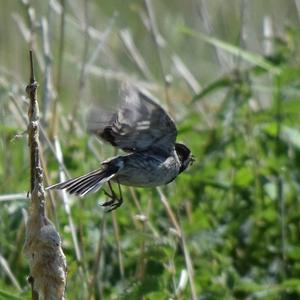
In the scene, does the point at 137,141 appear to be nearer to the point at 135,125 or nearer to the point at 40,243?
the point at 135,125

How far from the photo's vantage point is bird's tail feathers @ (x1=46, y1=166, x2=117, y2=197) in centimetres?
231

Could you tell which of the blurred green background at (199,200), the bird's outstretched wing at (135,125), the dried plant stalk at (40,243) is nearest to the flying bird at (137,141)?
the bird's outstretched wing at (135,125)

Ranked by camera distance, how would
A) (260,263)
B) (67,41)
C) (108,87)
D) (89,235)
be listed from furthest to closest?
(67,41)
(108,87)
(260,263)
(89,235)

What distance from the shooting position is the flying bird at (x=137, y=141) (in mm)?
2514

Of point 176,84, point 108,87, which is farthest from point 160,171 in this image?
point 176,84

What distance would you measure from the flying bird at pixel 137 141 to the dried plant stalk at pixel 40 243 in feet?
1.40

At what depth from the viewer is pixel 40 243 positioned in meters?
1.93

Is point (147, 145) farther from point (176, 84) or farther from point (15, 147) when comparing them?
point (176, 84)

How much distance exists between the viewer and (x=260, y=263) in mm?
4199

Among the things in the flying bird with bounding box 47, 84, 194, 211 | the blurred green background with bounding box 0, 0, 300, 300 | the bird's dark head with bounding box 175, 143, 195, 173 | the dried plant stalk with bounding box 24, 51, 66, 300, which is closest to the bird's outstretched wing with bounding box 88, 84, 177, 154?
the flying bird with bounding box 47, 84, 194, 211

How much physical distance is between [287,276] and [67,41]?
12.6ft

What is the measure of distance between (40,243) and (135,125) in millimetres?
711

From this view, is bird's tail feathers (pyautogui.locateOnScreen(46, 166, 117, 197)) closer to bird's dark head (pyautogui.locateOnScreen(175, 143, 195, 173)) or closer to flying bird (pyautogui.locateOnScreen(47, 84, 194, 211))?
flying bird (pyautogui.locateOnScreen(47, 84, 194, 211))

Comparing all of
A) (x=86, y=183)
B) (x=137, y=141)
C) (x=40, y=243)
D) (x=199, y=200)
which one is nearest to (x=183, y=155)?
(x=137, y=141)
